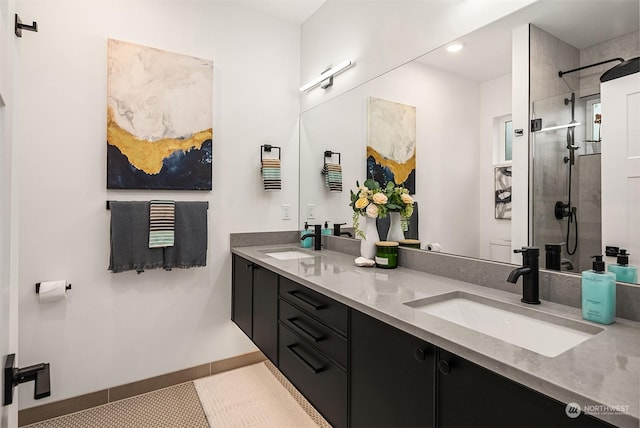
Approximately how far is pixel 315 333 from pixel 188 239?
1155 millimetres

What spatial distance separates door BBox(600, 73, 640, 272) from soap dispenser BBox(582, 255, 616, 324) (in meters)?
0.15

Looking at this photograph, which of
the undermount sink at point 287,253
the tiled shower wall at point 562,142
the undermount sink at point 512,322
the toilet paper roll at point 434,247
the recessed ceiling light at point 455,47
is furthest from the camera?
the undermount sink at point 287,253

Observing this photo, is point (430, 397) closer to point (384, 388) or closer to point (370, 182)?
point (384, 388)

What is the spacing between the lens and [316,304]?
4.75 feet

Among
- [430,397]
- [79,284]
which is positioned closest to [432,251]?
[430,397]

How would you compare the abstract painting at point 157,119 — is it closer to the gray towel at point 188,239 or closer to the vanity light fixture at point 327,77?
the gray towel at point 188,239

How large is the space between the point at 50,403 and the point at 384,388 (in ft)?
6.55

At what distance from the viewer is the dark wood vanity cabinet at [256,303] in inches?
72.2

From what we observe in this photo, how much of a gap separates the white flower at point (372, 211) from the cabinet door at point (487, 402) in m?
0.97

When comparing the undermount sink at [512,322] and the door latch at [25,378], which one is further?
the undermount sink at [512,322]

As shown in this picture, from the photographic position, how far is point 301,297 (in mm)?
1560

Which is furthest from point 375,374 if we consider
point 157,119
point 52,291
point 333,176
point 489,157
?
point 157,119

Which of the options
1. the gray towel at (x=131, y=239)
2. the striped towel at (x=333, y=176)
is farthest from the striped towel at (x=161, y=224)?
the striped towel at (x=333, y=176)

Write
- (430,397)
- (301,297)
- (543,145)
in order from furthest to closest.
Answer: (301,297) < (543,145) < (430,397)
